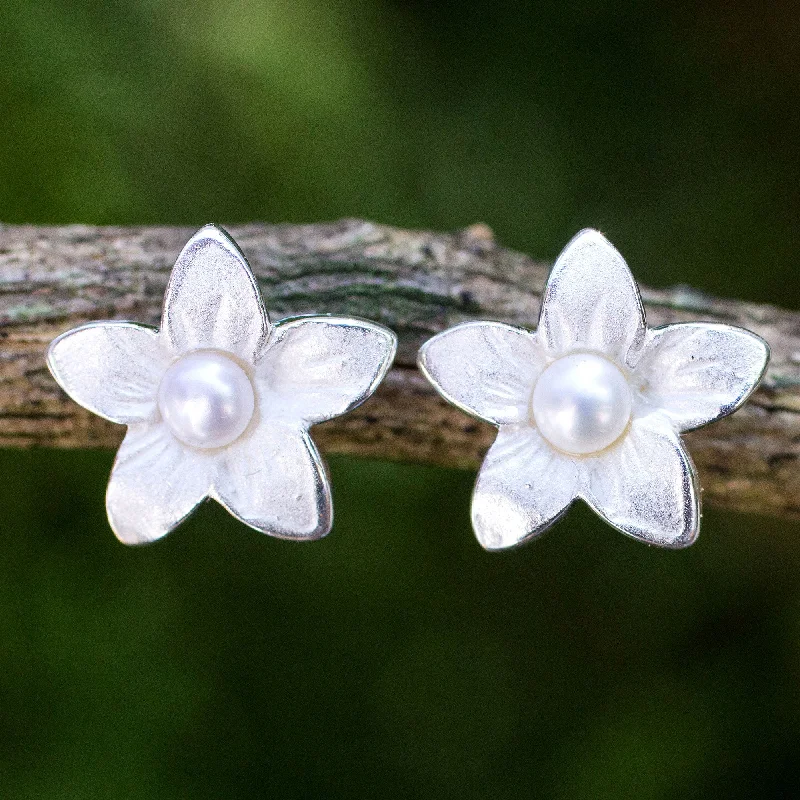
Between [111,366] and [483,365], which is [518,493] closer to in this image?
[483,365]

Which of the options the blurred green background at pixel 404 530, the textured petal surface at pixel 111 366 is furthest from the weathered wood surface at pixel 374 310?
the blurred green background at pixel 404 530

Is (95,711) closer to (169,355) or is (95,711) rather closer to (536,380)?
(169,355)

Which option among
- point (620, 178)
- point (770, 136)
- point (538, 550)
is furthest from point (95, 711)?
point (770, 136)

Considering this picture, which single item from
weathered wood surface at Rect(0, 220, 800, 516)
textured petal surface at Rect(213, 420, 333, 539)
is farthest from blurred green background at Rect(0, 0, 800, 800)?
textured petal surface at Rect(213, 420, 333, 539)

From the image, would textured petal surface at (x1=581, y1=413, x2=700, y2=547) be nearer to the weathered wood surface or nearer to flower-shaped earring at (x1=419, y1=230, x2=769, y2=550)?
flower-shaped earring at (x1=419, y1=230, x2=769, y2=550)

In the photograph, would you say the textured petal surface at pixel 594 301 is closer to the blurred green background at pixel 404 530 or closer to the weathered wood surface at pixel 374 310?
the weathered wood surface at pixel 374 310

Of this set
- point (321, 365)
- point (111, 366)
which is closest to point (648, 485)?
point (321, 365)
